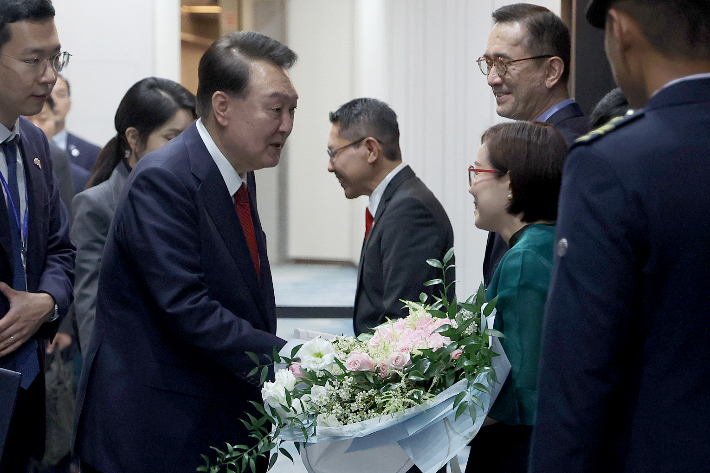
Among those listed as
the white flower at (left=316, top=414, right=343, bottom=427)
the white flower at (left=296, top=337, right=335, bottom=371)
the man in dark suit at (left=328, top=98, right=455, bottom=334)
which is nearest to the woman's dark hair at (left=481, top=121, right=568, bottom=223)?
the white flower at (left=296, top=337, right=335, bottom=371)

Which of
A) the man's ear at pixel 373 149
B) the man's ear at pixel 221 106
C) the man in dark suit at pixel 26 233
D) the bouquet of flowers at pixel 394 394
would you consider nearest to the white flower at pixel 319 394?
the bouquet of flowers at pixel 394 394

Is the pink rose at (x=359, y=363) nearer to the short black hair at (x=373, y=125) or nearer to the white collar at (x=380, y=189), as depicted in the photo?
the white collar at (x=380, y=189)

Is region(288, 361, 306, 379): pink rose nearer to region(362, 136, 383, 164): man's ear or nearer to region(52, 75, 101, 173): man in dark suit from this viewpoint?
region(362, 136, 383, 164): man's ear

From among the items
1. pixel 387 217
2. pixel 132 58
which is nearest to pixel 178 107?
pixel 387 217

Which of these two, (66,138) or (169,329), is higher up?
(66,138)

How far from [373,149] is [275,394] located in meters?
1.79

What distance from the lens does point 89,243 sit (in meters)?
2.95

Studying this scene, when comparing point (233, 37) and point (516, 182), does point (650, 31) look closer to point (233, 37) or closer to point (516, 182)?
point (516, 182)

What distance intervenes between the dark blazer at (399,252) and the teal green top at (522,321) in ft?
3.56

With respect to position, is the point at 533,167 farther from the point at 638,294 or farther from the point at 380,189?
the point at 380,189

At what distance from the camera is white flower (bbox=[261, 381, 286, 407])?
162 centimetres

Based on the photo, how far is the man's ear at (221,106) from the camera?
2.09 m

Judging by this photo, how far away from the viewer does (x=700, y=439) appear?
1.13 m

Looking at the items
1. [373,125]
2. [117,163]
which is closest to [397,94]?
[373,125]
